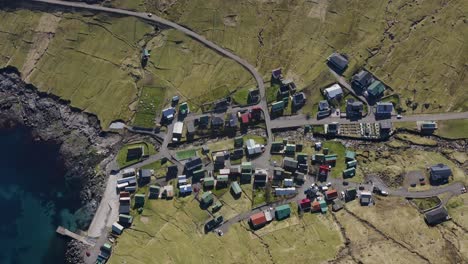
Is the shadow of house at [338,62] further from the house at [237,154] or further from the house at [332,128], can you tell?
the house at [237,154]

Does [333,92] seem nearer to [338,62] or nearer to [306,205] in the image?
[338,62]

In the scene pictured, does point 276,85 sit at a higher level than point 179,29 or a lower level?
lower

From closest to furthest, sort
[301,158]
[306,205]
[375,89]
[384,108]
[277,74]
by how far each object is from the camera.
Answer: [306,205], [301,158], [384,108], [375,89], [277,74]

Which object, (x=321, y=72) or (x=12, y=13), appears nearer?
(x=321, y=72)

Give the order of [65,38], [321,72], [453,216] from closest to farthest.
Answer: [453,216] → [321,72] → [65,38]

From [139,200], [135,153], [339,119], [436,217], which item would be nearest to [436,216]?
[436,217]

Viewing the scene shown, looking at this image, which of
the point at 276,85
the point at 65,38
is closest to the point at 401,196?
the point at 276,85

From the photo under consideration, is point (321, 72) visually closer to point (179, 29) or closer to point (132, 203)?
point (179, 29)
